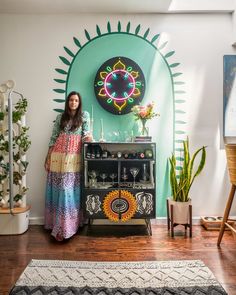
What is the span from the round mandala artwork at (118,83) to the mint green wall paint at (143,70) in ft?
0.23

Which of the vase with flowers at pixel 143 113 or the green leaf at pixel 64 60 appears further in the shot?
the green leaf at pixel 64 60

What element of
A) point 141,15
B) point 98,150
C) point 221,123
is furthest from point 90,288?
point 141,15

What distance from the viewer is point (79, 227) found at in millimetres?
3469

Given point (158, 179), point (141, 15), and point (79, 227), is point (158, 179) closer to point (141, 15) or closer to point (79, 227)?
point (79, 227)

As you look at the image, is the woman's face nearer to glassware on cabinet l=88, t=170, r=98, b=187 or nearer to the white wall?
the white wall

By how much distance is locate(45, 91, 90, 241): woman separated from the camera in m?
3.12

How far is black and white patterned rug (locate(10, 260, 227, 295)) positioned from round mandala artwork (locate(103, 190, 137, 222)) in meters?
0.73

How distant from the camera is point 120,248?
9.53 feet

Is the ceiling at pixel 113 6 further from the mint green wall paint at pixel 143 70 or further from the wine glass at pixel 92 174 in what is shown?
the wine glass at pixel 92 174

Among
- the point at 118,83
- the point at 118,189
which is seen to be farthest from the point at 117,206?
the point at 118,83

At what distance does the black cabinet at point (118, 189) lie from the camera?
3232mm

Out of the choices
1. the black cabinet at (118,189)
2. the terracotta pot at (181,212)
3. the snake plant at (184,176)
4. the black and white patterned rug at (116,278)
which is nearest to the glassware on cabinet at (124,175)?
the black cabinet at (118,189)

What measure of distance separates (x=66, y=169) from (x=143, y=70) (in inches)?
61.9

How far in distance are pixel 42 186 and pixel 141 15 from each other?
2.50 m
